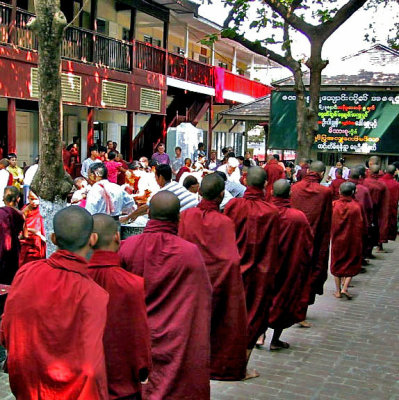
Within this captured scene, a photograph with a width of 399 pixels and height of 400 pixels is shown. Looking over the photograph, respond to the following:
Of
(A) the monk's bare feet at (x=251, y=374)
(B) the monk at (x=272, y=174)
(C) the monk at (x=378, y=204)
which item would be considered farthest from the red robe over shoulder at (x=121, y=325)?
(B) the monk at (x=272, y=174)

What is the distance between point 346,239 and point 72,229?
6.37m

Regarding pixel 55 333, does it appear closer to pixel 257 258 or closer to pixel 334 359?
pixel 257 258

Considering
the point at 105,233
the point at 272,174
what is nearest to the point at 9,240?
the point at 105,233

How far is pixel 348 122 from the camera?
15.8m

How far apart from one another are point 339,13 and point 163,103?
10726 mm

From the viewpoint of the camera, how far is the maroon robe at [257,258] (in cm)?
571

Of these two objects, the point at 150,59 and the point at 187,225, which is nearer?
the point at 187,225

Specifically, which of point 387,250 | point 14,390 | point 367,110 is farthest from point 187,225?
point 367,110

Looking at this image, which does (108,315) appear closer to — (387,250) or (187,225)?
(187,225)

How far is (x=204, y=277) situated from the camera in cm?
393

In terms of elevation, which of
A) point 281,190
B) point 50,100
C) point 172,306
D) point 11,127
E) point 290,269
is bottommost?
point 290,269

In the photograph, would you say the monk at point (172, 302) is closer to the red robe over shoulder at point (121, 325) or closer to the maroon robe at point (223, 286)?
the red robe over shoulder at point (121, 325)

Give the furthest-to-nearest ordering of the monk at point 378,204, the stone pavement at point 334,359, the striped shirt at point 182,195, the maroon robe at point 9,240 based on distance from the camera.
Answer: the monk at point 378,204
the striped shirt at point 182,195
the maroon robe at point 9,240
the stone pavement at point 334,359

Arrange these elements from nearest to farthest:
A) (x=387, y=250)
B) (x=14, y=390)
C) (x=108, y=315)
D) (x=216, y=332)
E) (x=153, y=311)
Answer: (x=14, y=390)
(x=108, y=315)
(x=153, y=311)
(x=216, y=332)
(x=387, y=250)
